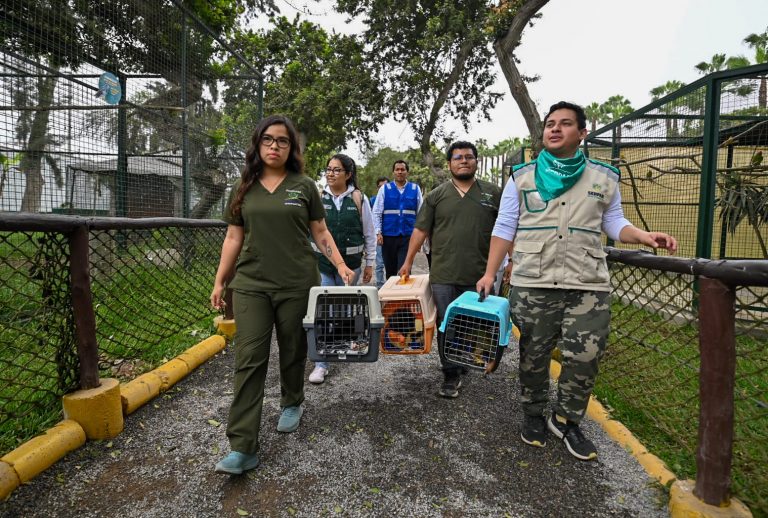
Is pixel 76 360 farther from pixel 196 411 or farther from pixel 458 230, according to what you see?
pixel 458 230

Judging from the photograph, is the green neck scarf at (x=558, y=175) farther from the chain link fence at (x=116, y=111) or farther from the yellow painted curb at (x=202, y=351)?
the chain link fence at (x=116, y=111)

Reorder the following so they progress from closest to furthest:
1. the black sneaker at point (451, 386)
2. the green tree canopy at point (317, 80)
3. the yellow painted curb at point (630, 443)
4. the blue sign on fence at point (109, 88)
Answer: the yellow painted curb at point (630, 443)
the black sneaker at point (451, 386)
the blue sign on fence at point (109, 88)
the green tree canopy at point (317, 80)

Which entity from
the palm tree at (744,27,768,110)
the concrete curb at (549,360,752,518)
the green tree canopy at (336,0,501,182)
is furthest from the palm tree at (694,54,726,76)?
the concrete curb at (549,360,752,518)

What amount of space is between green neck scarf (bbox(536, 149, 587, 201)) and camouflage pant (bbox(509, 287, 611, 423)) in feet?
1.86

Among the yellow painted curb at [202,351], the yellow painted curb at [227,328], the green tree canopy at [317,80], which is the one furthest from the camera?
the green tree canopy at [317,80]

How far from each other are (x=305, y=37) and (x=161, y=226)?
48.1 ft

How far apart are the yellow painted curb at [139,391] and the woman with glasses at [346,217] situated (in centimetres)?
152

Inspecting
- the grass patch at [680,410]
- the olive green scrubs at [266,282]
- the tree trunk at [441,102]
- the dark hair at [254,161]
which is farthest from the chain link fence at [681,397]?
the tree trunk at [441,102]

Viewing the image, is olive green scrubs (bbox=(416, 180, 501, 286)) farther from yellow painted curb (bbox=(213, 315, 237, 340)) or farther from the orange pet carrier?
yellow painted curb (bbox=(213, 315, 237, 340))

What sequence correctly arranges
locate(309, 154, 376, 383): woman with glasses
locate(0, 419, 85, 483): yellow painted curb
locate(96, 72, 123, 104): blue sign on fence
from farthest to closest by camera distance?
locate(96, 72, 123, 104): blue sign on fence, locate(309, 154, 376, 383): woman with glasses, locate(0, 419, 85, 483): yellow painted curb

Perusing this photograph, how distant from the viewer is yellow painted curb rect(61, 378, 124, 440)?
2.56 metres

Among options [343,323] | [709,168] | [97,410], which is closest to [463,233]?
[343,323]

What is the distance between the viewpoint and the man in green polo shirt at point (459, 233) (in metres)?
3.37

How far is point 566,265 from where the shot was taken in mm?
2463
